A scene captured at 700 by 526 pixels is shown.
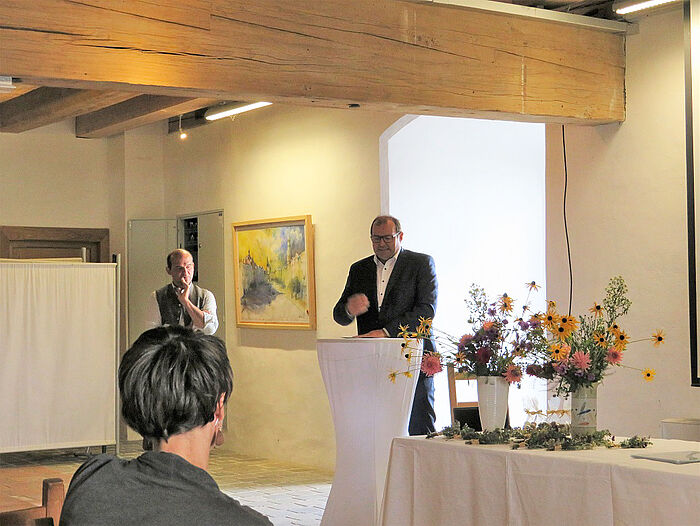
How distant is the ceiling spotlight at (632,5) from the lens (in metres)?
4.84

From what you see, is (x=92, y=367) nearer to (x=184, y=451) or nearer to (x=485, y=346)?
(x=485, y=346)

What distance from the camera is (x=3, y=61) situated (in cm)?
369

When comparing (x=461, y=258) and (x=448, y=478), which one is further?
(x=461, y=258)

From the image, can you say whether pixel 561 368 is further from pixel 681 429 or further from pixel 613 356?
pixel 681 429

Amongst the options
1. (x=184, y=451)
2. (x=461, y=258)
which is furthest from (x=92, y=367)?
(x=184, y=451)

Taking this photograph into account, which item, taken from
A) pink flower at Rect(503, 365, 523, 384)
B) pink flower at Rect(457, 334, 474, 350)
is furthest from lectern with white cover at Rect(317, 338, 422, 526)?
pink flower at Rect(503, 365, 523, 384)

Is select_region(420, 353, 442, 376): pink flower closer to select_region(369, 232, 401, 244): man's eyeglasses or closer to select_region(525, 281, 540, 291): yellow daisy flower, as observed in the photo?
select_region(525, 281, 540, 291): yellow daisy flower

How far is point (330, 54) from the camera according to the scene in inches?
172

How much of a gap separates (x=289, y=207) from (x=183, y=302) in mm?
1549

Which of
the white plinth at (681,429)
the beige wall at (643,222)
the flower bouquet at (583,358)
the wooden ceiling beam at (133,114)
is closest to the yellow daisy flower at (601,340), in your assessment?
the flower bouquet at (583,358)

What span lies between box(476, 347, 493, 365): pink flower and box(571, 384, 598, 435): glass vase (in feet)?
1.11

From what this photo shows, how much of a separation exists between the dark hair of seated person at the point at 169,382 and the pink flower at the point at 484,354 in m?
1.94

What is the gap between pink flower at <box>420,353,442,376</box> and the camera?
146 inches

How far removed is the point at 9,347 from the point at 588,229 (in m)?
4.66
